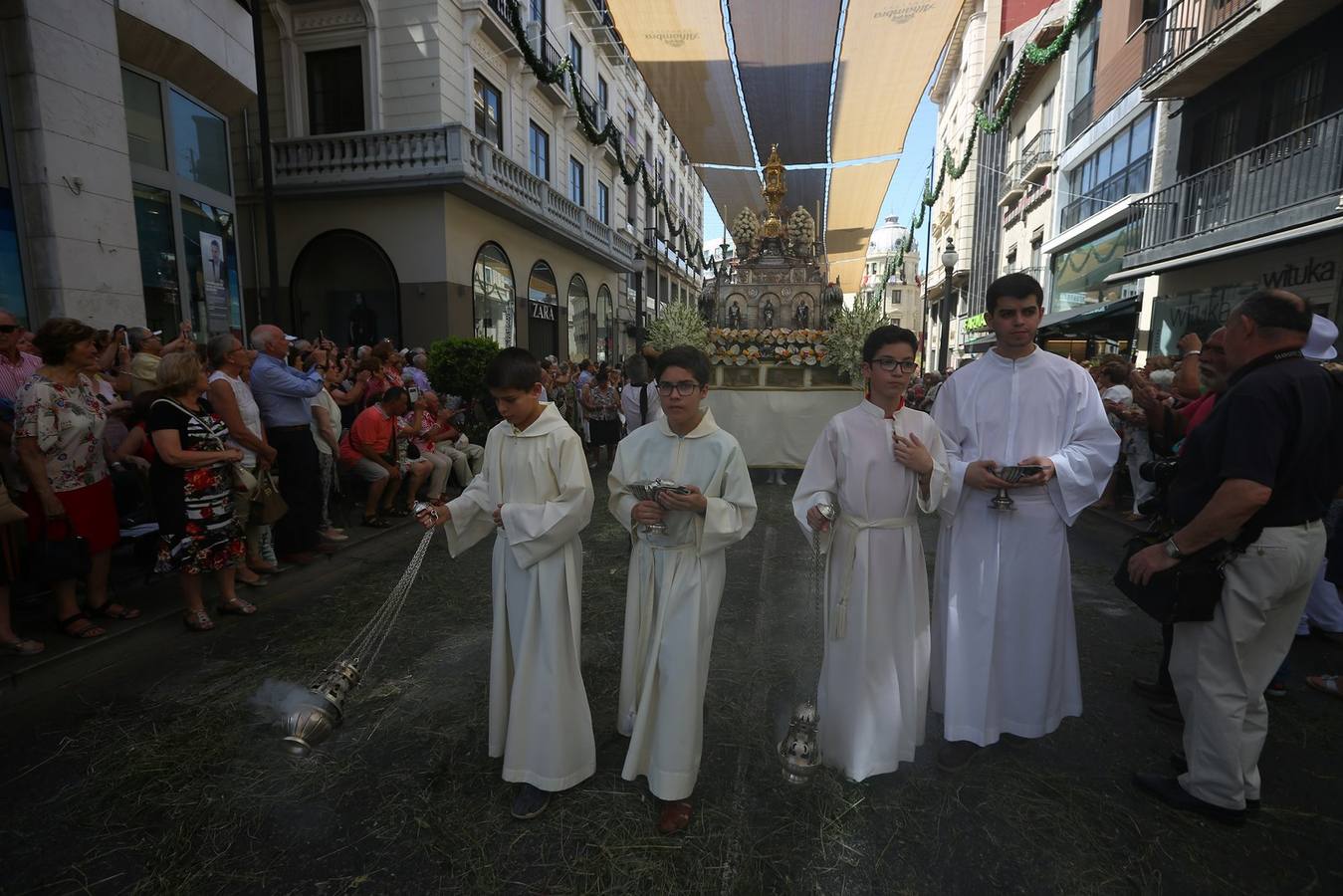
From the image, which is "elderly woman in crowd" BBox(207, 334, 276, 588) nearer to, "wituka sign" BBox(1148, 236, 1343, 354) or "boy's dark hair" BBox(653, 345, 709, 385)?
"boy's dark hair" BBox(653, 345, 709, 385)

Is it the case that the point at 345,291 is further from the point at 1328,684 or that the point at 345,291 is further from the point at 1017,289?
the point at 1328,684

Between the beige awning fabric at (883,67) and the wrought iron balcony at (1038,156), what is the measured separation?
903 centimetres

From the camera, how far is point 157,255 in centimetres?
957

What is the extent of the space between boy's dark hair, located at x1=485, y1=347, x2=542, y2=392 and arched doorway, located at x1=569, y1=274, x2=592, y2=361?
20433 millimetres

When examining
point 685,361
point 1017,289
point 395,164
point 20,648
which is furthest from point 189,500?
point 395,164

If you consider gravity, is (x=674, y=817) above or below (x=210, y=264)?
below

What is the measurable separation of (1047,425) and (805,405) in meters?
6.69

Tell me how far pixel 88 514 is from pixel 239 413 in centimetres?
105

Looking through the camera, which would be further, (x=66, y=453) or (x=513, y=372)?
(x=66, y=453)

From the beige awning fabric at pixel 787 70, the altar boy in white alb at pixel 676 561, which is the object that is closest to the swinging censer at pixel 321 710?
the altar boy in white alb at pixel 676 561

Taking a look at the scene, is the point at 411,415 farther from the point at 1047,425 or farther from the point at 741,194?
the point at 741,194

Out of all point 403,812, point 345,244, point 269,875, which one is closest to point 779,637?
point 403,812

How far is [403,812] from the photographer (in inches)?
104

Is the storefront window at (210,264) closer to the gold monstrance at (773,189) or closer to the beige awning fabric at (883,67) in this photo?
the gold monstrance at (773,189)
